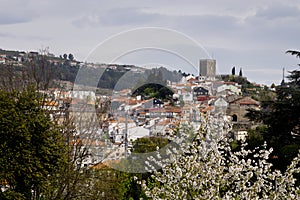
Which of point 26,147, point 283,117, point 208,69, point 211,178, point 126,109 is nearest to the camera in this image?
point 211,178

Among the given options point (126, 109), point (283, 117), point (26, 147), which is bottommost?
point (26, 147)

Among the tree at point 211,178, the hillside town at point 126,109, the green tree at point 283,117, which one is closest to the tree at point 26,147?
the hillside town at point 126,109

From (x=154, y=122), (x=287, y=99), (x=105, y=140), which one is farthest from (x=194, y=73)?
(x=287, y=99)

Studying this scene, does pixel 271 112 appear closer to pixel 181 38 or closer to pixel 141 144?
pixel 141 144

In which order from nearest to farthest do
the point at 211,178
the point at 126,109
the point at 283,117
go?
the point at 211,178, the point at 126,109, the point at 283,117

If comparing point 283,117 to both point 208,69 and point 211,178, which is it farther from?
point 211,178

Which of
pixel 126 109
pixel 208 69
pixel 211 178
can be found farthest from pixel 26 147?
pixel 211 178

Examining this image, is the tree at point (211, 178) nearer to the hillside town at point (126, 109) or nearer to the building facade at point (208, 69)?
the hillside town at point (126, 109)

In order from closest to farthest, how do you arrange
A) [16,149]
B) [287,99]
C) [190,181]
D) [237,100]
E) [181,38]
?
[190,181] → [16,149] → [181,38] → [287,99] → [237,100]
